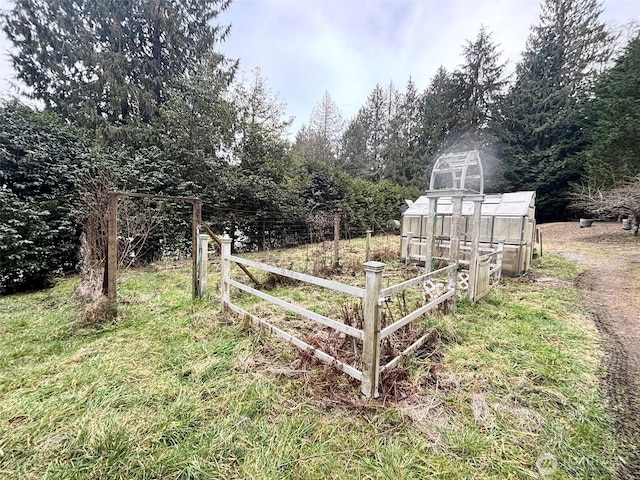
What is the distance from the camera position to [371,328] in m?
2.00

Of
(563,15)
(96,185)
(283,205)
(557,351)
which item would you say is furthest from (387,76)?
(557,351)

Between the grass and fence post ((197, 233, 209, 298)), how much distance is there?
1.01 metres

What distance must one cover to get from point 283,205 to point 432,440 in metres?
9.04

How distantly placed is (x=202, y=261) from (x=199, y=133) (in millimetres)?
5946

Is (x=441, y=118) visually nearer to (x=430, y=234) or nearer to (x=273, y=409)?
(x=430, y=234)

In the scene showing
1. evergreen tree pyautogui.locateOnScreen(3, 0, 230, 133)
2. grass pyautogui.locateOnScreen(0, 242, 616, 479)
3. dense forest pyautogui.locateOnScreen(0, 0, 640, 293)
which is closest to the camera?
grass pyautogui.locateOnScreen(0, 242, 616, 479)

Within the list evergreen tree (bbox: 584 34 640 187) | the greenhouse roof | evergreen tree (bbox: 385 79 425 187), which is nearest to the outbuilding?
the greenhouse roof

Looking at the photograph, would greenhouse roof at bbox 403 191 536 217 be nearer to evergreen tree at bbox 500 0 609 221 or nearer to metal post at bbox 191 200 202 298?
metal post at bbox 191 200 202 298

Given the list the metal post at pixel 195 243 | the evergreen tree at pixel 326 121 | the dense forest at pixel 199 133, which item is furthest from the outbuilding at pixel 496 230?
the evergreen tree at pixel 326 121

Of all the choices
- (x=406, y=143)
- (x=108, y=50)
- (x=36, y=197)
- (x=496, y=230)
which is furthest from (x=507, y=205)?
(x=406, y=143)

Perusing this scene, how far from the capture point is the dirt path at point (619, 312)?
→ 6.40 ft

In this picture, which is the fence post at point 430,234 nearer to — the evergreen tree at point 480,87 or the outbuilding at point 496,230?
the outbuilding at point 496,230

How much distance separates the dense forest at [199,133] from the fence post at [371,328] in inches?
196

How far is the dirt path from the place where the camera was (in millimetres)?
1951
